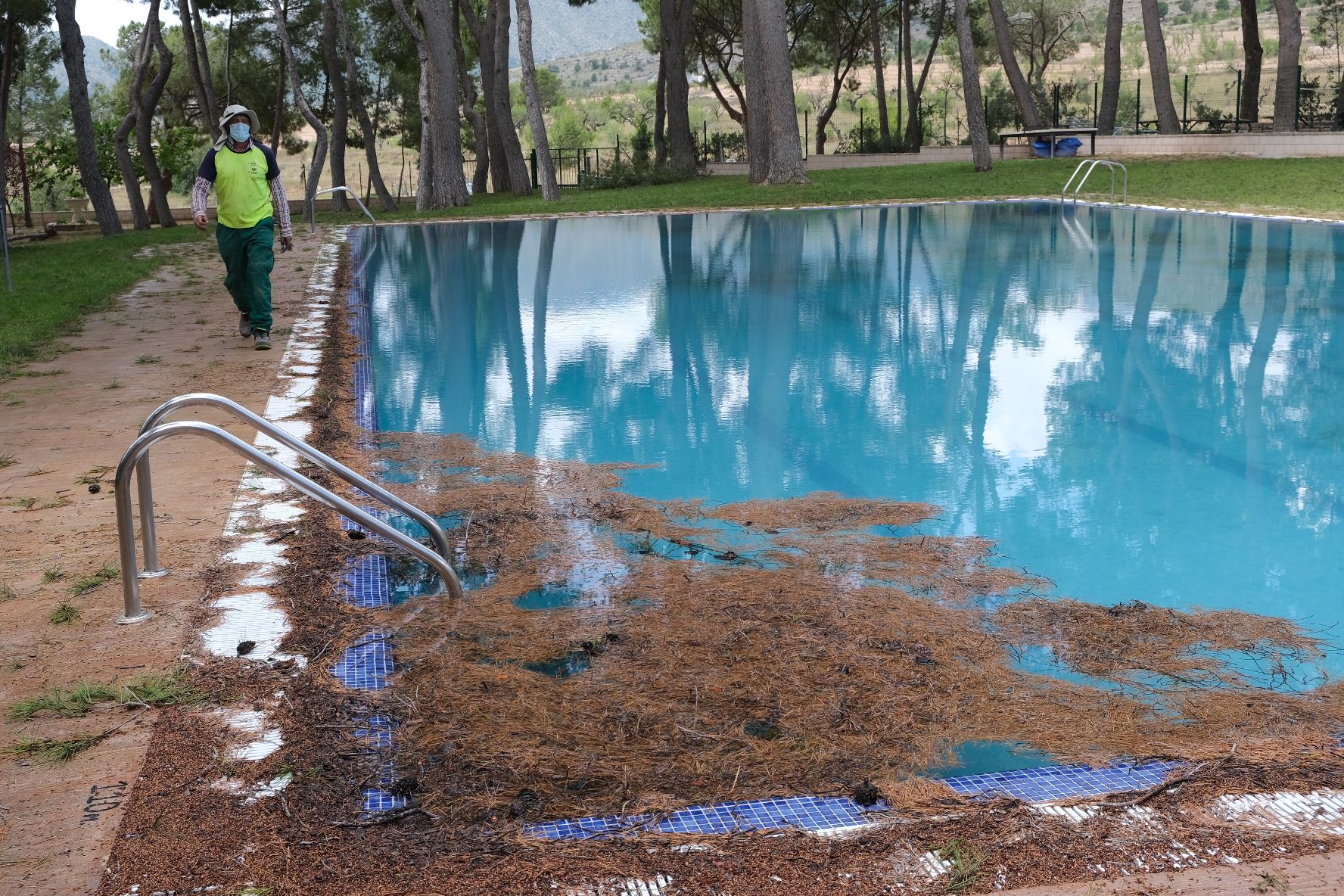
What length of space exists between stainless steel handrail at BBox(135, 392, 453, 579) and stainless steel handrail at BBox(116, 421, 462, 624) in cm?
9

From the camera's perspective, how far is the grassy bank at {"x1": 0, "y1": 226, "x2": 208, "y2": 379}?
420 inches

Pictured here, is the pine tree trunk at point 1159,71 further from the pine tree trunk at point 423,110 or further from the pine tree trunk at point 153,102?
the pine tree trunk at point 153,102

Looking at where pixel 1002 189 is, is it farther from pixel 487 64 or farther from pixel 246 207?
pixel 246 207

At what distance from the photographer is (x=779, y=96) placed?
27156 mm

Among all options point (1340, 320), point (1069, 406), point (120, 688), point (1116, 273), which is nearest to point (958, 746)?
point (120, 688)

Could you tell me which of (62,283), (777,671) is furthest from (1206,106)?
(777,671)

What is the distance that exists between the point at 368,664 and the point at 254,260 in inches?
258

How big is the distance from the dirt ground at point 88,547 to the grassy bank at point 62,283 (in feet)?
1.14

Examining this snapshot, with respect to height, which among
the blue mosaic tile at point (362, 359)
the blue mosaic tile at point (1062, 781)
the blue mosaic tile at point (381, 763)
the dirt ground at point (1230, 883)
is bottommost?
the blue mosaic tile at point (1062, 781)

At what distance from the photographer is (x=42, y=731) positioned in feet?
11.6

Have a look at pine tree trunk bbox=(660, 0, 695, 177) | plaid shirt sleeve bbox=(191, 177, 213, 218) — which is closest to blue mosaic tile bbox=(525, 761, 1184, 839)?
plaid shirt sleeve bbox=(191, 177, 213, 218)

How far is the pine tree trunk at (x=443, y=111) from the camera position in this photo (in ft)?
88.1

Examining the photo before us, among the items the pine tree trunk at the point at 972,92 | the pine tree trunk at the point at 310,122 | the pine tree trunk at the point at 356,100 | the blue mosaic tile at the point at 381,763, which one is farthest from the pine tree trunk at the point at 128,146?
the blue mosaic tile at the point at 381,763

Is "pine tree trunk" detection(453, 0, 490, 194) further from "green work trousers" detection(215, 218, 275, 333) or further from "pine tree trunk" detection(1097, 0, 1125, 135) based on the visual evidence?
"green work trousers" detection(215, 218, 275, 333)
